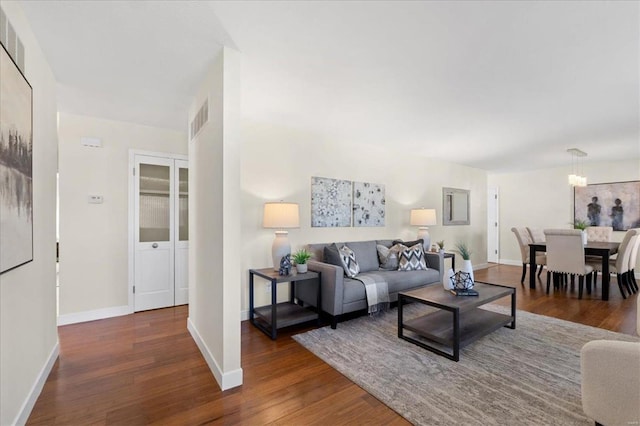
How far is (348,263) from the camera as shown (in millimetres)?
3605

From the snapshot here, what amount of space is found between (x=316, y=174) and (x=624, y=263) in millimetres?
4984

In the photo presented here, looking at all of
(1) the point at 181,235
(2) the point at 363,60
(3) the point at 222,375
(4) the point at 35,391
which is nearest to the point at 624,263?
(2) the point at 363,60

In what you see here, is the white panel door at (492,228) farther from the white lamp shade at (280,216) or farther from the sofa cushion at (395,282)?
the white lamp shade at (280,216)

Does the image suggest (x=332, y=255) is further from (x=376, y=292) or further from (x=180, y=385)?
(x=180, y=385)

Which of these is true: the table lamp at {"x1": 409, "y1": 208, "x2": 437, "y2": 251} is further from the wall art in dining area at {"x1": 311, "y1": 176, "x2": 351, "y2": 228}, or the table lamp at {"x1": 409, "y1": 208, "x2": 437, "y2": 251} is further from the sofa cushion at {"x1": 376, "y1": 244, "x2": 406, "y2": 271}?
the wall art in dining area at {"x1": 311, "y1": 176, "x2": 351, "y2": 228}

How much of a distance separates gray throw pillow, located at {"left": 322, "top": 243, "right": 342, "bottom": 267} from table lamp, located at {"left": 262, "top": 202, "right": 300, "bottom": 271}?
1.78 ft

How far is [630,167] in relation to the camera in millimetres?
5969

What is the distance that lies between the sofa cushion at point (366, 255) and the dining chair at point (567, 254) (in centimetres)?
290

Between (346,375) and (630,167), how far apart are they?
7.50 m

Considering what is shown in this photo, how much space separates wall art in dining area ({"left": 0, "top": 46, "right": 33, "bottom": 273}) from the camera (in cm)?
140

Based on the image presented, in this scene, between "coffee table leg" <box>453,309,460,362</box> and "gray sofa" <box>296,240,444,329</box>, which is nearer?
"coffee table leg" <box>453,309,460,362</box>

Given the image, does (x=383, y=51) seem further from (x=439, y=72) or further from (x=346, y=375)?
(x=346, y=375)

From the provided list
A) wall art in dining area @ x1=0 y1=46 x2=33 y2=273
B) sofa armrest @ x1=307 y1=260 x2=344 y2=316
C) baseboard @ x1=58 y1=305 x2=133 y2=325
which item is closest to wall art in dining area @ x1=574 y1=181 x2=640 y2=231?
sofa armrest @ x1=307 y1=260 x2=344 y2=316

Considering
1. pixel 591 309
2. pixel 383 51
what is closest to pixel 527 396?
pixel 383 51
